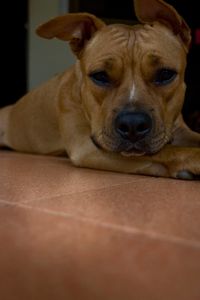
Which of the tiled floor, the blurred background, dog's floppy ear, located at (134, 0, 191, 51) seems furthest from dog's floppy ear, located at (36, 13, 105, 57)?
the blurred background

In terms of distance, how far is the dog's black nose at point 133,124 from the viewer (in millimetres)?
1928

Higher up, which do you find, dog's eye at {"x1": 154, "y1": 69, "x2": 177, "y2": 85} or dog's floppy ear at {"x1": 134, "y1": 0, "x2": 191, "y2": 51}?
dog's floppy ear at {"x1": 134, "y1": 0, "x2": 191, "y2": 51}

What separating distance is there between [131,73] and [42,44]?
109 inches

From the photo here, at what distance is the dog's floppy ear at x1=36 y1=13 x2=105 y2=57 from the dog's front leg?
311 mm

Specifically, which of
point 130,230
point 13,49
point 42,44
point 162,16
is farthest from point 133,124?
point 13,49

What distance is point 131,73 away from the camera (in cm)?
204

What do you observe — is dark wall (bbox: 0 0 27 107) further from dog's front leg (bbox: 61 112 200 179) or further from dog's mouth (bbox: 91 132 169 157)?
dog's mouth (bbox: 91 132 169 157)

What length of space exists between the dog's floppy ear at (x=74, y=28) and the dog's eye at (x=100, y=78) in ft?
0.70

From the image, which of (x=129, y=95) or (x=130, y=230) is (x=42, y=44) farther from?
(x=130, y=230)

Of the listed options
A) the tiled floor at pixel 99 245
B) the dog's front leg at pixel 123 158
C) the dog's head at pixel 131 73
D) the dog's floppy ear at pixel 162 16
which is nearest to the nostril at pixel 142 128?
the dog's head at pixel 131 73

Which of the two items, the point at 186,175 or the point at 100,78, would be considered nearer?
the point at 186,175

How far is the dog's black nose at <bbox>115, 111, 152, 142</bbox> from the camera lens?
6.32 feet

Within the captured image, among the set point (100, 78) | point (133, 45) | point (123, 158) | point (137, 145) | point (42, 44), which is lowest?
point (42, 44)

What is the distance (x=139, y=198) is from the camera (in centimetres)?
154
